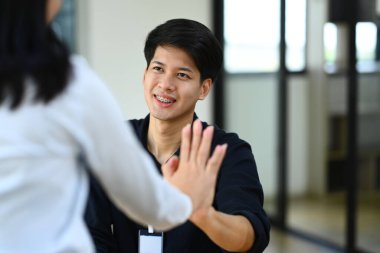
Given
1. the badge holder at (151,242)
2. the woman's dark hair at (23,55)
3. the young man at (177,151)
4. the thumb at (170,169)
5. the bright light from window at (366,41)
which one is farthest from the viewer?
the bright light from window at (366,41)

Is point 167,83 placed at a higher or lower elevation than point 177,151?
higher

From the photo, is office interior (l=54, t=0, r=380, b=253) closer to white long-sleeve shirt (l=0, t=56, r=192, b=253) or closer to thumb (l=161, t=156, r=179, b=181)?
thumb (l=161, t=156, r=179, b=181)

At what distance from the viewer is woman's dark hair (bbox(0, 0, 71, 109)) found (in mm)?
878

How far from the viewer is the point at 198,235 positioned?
65.4 inches

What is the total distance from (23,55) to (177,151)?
0.96 metres

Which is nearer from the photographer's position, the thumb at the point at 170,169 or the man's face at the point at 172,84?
the thumb at the point at 170,169

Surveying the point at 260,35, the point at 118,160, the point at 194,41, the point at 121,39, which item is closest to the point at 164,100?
the point at 194,41

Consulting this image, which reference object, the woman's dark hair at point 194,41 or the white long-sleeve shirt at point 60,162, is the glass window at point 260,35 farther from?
the white long-sleeve shirt at point 60,162

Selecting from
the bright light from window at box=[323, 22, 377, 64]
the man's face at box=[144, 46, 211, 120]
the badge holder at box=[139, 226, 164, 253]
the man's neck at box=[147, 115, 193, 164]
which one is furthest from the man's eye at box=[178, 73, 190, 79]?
the bright light from window at box=[323, 22, 377, 64]

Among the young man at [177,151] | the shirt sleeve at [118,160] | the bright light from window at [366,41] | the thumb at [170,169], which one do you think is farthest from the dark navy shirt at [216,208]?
the bright light from window at [366,41]

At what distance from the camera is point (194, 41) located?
5.70 ft

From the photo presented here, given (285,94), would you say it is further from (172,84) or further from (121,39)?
(172,84)

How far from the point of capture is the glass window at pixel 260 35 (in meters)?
4.70

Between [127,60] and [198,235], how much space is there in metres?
3.31
